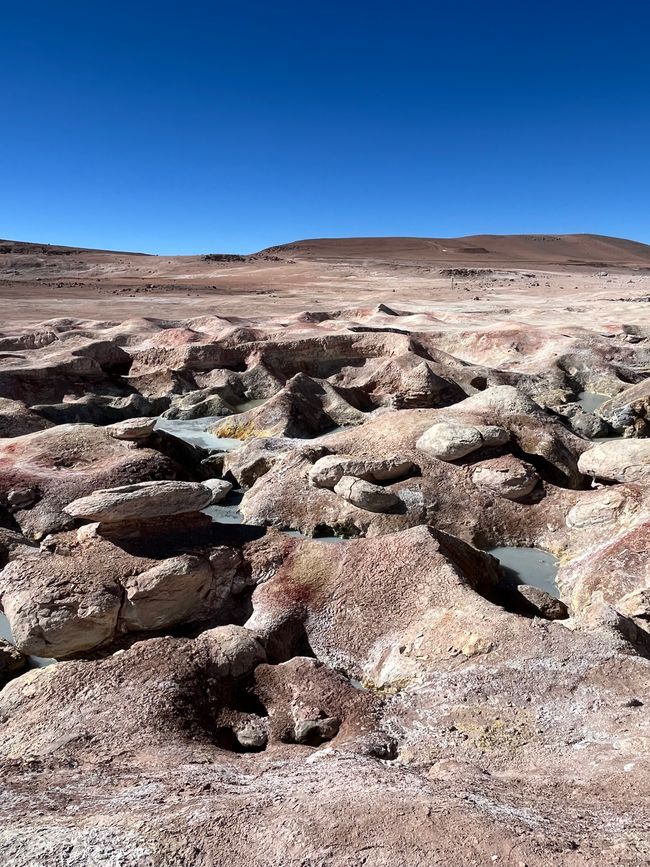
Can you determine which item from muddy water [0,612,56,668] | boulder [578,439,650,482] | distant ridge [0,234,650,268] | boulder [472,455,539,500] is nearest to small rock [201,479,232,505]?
muddy water [0,612,56,668]

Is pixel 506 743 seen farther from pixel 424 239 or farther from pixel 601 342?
pixel 424 239

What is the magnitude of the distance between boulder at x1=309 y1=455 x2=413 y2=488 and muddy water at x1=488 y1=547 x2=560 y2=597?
1642 millimetres

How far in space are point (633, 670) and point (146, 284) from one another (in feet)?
155

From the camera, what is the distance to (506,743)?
14.3ft

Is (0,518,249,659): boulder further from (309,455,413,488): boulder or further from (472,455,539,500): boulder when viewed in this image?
(472,455,539,500): boulder

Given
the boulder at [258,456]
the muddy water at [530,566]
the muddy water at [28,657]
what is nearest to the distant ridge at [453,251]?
the boulder at [258,456]

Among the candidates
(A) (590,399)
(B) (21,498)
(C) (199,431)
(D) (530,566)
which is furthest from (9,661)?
(A) (590,399)

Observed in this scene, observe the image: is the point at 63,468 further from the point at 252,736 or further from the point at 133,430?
the point at 252,736

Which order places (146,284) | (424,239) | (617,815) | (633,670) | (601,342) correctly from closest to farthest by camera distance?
(617,815) → (633,670) → (601,342) → (146,284) → (424,239)

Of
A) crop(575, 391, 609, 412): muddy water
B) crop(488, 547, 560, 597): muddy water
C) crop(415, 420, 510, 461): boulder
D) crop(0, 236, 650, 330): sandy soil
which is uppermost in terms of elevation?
crop(0, 236, 650, 330): sandy soil

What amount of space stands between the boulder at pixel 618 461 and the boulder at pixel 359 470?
9.18 feet

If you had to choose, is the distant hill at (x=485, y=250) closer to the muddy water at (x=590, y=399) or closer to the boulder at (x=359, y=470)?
the muddy water at (x=590, y=399)

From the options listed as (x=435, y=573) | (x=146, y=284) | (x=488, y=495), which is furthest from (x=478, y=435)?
(x=146, y=284)

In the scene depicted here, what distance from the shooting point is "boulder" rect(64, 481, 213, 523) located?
719 centimetres
